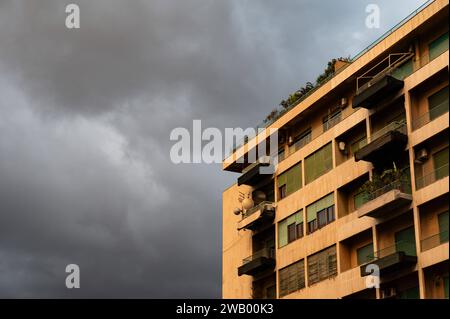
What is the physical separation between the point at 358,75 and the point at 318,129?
5605 millimetres

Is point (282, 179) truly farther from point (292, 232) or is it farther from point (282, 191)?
point (292, 232)

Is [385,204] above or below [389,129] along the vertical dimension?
below

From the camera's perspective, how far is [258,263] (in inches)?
2147

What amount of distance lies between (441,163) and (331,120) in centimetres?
1062

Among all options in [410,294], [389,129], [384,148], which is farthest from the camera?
[389,129]

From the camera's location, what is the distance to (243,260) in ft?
187

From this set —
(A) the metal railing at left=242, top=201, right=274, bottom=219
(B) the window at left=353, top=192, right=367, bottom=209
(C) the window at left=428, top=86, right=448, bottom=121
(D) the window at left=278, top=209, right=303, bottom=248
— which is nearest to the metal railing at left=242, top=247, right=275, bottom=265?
(D) the window at left=278, top=209, right=303, bottom=248

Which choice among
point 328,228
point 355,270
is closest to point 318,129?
point 328,228

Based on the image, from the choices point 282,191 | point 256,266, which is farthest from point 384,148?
point 256,266

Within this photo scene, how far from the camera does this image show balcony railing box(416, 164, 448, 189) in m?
42.3

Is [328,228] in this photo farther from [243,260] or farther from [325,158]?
[243,260]

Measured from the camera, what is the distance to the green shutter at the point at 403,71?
45.8 m

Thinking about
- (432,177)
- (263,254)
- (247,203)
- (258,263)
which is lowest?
(258,263)

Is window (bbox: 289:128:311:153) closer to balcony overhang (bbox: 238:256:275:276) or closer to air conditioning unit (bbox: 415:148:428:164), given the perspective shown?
balcony overhang (bbox: 238:256:275:276)
